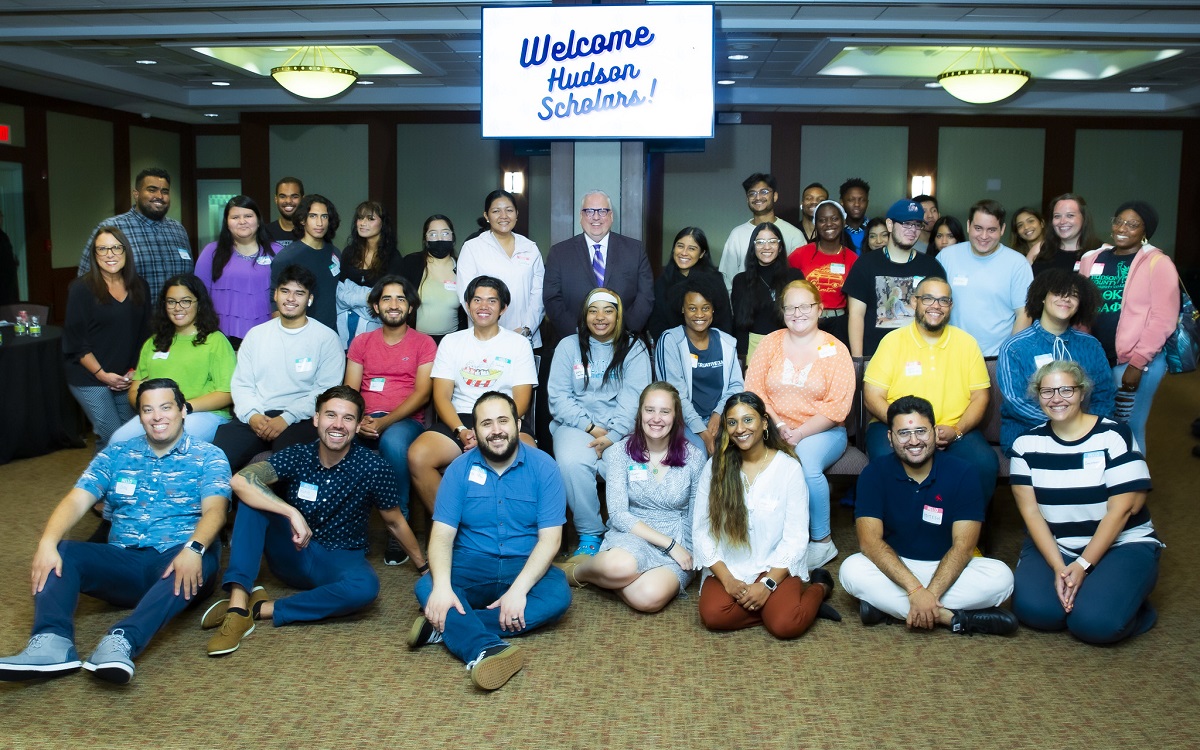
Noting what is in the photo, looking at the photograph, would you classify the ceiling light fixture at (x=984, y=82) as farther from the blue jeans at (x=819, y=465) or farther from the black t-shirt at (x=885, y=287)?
the blue jeans at (x=819, y=465)

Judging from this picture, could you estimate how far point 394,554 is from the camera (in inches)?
164

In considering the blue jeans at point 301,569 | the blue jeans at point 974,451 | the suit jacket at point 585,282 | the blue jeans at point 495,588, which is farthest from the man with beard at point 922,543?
the blue jeans at point 301,569

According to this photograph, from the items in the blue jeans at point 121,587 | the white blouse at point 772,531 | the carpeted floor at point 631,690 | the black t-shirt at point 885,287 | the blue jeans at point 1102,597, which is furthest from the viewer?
the black t-shirt at point 885,287

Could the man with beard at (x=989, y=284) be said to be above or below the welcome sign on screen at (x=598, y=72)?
below

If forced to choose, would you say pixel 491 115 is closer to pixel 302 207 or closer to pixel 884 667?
pixel 302 207

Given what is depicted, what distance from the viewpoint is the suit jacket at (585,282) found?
476cm

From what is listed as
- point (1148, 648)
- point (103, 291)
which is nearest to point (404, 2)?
point (103, 291)

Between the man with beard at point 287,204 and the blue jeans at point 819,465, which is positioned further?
the man with beard at point 287,204

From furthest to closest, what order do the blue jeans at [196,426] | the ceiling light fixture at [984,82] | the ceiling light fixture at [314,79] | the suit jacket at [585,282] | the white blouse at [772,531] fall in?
the ceiling light fixture at [314,79], the ceiling light fixture at [984,82], the suit jacket at [585,282], the blue jeans at [196,426], the white blouse at [772,531]

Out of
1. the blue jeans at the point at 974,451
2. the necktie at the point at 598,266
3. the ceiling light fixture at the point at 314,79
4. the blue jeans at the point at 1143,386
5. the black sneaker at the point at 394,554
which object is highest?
the ceiling light fixture at the point at 314,79

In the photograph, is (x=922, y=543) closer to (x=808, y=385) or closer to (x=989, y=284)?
(x=808, y=385)

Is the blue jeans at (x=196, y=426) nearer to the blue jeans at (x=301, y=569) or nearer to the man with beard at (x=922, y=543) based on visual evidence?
the blue jeans at (x=301, y=569)

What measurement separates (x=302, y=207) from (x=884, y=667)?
136 inches

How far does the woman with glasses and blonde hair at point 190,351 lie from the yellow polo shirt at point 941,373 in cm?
286
